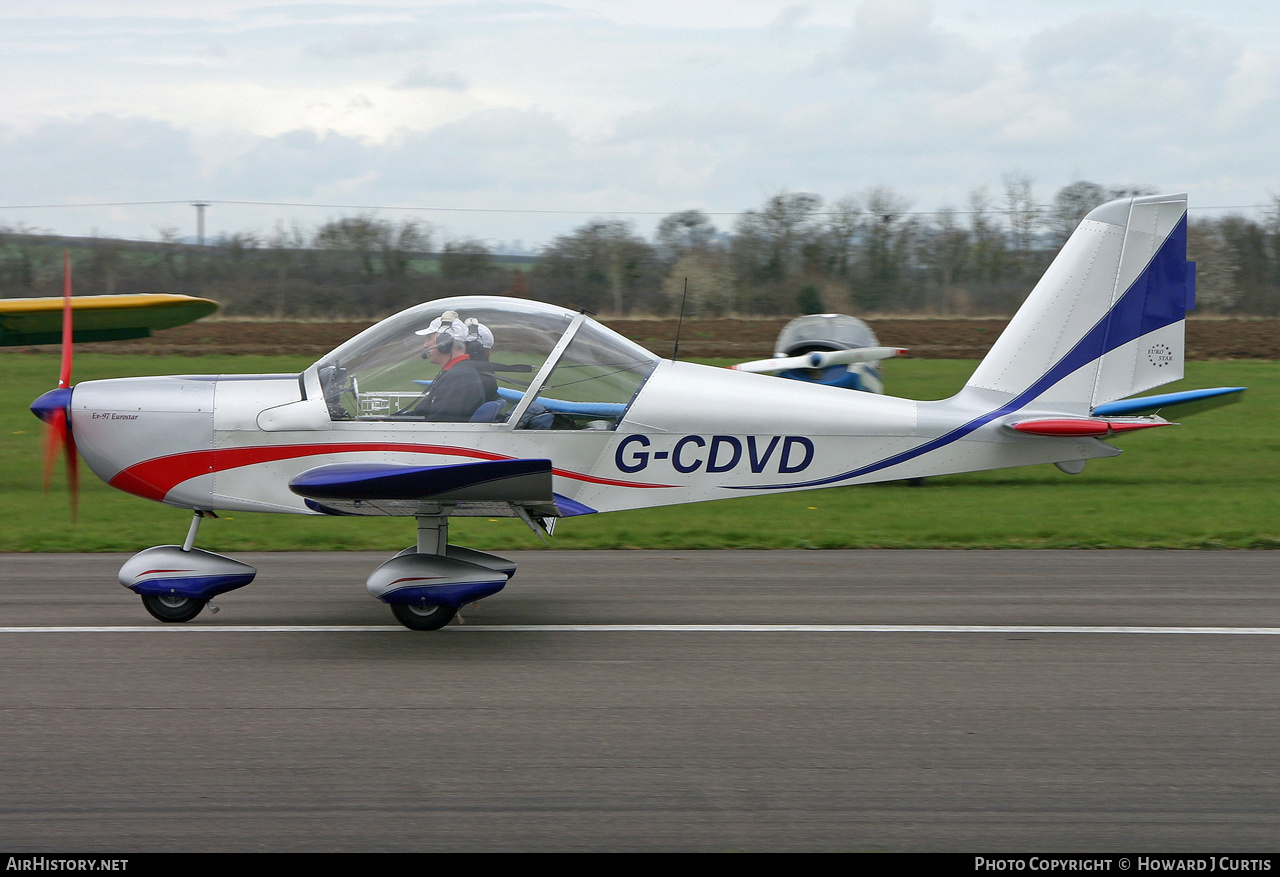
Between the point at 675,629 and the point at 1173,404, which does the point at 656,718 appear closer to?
the point at 675,629

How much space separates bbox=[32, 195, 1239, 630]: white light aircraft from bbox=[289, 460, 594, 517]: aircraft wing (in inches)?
4.6

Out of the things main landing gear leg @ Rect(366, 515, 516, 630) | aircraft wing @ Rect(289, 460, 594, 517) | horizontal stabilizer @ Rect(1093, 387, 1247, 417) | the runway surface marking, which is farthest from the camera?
horizontal stabilizer @ Rect(1093, 387, 1247, 417)

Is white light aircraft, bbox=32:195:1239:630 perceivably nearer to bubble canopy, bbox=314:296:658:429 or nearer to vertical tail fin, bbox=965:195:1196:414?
bubble canopy, bbox=314:296:658:429

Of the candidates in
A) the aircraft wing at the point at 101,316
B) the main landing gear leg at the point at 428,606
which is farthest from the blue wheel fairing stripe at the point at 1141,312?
the aircraft wing at the point at 101,316

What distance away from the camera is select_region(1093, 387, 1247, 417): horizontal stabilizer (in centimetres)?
690

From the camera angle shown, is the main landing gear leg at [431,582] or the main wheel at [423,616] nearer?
the main landing gear leg at [431,582]

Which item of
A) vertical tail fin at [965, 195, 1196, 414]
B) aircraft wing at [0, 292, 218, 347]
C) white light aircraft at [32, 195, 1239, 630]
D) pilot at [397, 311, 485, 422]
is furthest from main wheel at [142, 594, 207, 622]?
aircraft wing at [0, 292, 218, 347]

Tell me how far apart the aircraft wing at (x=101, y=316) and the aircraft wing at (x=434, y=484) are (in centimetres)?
978

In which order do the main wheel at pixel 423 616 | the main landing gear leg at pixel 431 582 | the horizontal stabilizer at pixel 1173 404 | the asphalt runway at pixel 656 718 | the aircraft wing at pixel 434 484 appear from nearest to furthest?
the asphalt runway at pixel 656 718, the aircraft wing at pixel 434 484, the main landing gear leg at pixel 431 582, the main wheel at pixel 423 616, the horizontal stabilizer at pixel 1173 404

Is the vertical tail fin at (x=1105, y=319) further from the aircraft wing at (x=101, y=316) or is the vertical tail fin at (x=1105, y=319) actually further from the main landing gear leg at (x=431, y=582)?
the aircraft wing at (x=101, y=316)

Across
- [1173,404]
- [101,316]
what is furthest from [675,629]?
[101,316]

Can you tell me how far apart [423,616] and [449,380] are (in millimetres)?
1353

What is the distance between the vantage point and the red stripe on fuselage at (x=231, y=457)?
630cm

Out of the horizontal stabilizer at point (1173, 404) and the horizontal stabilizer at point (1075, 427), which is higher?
the horizontal stabilizer at point (1173, 404)
